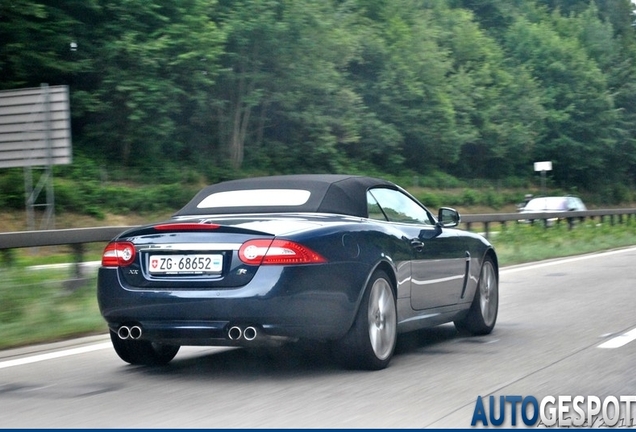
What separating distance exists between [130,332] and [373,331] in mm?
1607

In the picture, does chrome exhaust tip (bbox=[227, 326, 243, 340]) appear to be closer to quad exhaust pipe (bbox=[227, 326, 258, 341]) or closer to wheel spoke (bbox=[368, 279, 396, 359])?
quad exhaust pipe (bbox=[227, 326, 258, 341])

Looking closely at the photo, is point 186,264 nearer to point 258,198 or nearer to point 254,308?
point 254,308

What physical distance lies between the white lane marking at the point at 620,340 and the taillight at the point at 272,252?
A: 119 inches

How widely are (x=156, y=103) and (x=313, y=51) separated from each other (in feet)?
34.5

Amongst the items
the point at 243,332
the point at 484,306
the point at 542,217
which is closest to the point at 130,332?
the point at 243,332

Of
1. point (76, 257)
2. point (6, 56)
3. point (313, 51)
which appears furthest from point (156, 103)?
point (76, 257)

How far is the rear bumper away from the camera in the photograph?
279 inches

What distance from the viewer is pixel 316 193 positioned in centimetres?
829

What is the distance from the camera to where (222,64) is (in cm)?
4528

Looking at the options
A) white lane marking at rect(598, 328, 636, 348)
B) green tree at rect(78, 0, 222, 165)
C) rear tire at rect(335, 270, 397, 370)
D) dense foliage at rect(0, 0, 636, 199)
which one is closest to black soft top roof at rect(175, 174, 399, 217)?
rear tire at rect(335, 270, 397, 370)

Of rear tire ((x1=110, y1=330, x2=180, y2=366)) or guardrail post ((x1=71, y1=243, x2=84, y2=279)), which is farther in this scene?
guardrail post ((x1=71, y1=243, x2=84, y2=279))

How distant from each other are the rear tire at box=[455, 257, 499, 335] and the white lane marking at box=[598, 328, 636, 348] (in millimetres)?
1125

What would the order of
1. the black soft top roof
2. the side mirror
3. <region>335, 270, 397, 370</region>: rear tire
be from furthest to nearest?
the side mirror < the black soft top roof < <region>335, 270, 397, 370</region>: rear tire

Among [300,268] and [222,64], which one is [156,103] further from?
[300,268]
